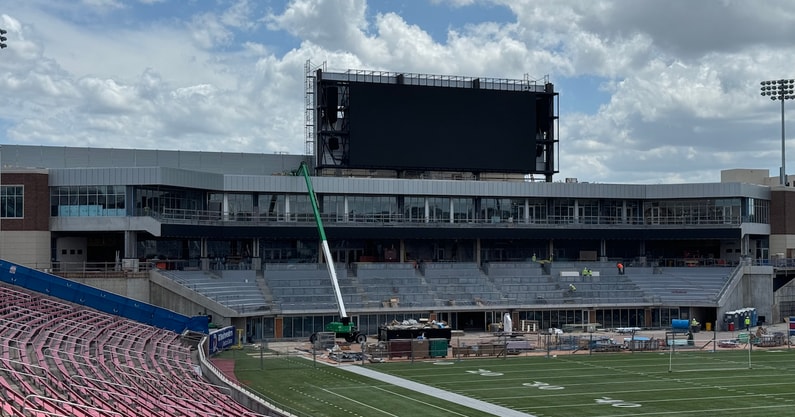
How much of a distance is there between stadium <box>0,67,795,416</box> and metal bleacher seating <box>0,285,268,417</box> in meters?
7.31

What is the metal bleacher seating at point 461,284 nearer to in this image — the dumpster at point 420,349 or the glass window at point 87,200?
the dumpster at point 420,349

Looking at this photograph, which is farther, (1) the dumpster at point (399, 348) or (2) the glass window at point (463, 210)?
(2) the glass window at point (463, 210)

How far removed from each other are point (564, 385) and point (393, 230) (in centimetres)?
3444

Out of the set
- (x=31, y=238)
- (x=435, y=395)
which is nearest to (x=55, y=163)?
(x=31, y=238)

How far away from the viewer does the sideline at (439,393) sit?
4075cm

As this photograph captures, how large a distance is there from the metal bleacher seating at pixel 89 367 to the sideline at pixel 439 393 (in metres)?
9.27

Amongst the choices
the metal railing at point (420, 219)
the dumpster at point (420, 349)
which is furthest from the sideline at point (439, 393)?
the metal railing at point (420, 219)

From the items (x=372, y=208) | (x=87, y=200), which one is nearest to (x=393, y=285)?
(x=372, y=208)

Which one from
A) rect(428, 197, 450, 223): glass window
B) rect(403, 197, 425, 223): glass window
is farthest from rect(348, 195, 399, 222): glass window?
rect(428, 197, 450, 223): glass window

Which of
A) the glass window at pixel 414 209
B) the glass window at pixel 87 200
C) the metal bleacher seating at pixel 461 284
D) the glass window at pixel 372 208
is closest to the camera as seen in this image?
the glass window at pixel 87 200

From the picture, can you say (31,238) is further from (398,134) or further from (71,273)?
(398,134)

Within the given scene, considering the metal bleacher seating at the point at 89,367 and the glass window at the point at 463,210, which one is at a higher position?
the glass window at the point at 463,210

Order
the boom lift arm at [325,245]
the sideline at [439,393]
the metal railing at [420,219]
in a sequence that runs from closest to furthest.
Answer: the sideline at [439,393] < the boom lift arm at [325,245] < the metal railing at [420,219]

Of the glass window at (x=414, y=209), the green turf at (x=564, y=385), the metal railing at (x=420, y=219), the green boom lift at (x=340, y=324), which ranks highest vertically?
the glass window at (x=414, y=209)
